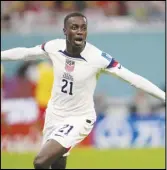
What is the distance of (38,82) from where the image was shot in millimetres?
18562

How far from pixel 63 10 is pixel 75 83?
12.3m

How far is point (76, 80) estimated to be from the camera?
8906 millimetres

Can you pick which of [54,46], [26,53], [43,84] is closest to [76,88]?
[54,46]

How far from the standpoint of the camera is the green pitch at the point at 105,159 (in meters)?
13.7

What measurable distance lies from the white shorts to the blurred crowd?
1156cm

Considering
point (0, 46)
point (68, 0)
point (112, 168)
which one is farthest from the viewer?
point (68, 0)

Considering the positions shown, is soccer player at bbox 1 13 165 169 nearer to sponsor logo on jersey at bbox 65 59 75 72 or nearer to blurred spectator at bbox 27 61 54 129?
sponsor logo on jersey at bbox 65 59 75 72

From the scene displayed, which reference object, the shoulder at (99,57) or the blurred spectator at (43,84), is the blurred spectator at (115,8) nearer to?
the blurred spectator at (43,84)

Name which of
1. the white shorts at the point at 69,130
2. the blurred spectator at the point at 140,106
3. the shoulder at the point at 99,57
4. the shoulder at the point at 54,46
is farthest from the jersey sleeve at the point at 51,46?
the blurred spectator at the point at 140,106

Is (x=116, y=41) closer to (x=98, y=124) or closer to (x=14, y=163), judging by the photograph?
(x=98, y=124)

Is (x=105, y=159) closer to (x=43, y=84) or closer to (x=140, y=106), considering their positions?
(x=140, y=106)

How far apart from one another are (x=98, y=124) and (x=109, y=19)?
4739 mm

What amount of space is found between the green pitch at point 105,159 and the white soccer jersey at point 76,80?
4217 mm

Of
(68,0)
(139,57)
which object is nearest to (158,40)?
(139,57)
